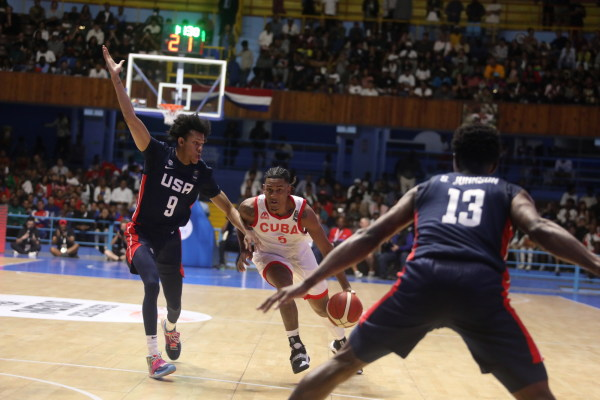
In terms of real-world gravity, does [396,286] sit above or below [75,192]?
above

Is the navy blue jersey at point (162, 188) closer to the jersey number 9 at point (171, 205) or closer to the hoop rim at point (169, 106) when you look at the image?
the jersey number 9 at point (171, 205)

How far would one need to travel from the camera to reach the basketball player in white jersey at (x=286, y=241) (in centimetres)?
651

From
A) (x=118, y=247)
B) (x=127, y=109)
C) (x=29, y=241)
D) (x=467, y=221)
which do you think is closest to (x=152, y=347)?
(x=127, y=109)

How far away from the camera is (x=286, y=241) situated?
6.92m

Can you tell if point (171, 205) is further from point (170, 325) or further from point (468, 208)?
point (468, 208)

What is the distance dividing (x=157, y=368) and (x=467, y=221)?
327 centimetres

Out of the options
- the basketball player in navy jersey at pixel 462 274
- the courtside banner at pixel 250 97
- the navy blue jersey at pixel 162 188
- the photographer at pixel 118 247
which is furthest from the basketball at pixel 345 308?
the courtside banner at pixel 250 97

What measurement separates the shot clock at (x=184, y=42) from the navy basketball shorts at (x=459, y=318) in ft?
49.2

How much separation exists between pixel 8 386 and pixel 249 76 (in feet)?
68.2

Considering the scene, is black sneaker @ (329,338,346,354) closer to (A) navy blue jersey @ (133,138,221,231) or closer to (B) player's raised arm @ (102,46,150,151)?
(A) navy blue jersey @ (133,138,221,231)

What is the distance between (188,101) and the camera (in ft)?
56.2

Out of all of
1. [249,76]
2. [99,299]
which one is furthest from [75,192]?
[99,299]

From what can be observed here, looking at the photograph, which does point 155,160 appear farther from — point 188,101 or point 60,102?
point 60,102

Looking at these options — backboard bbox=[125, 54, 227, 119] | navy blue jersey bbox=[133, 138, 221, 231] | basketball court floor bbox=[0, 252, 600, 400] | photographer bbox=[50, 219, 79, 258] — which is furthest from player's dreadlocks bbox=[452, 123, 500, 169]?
photographer bbox=[50, 219, 79, 258]
